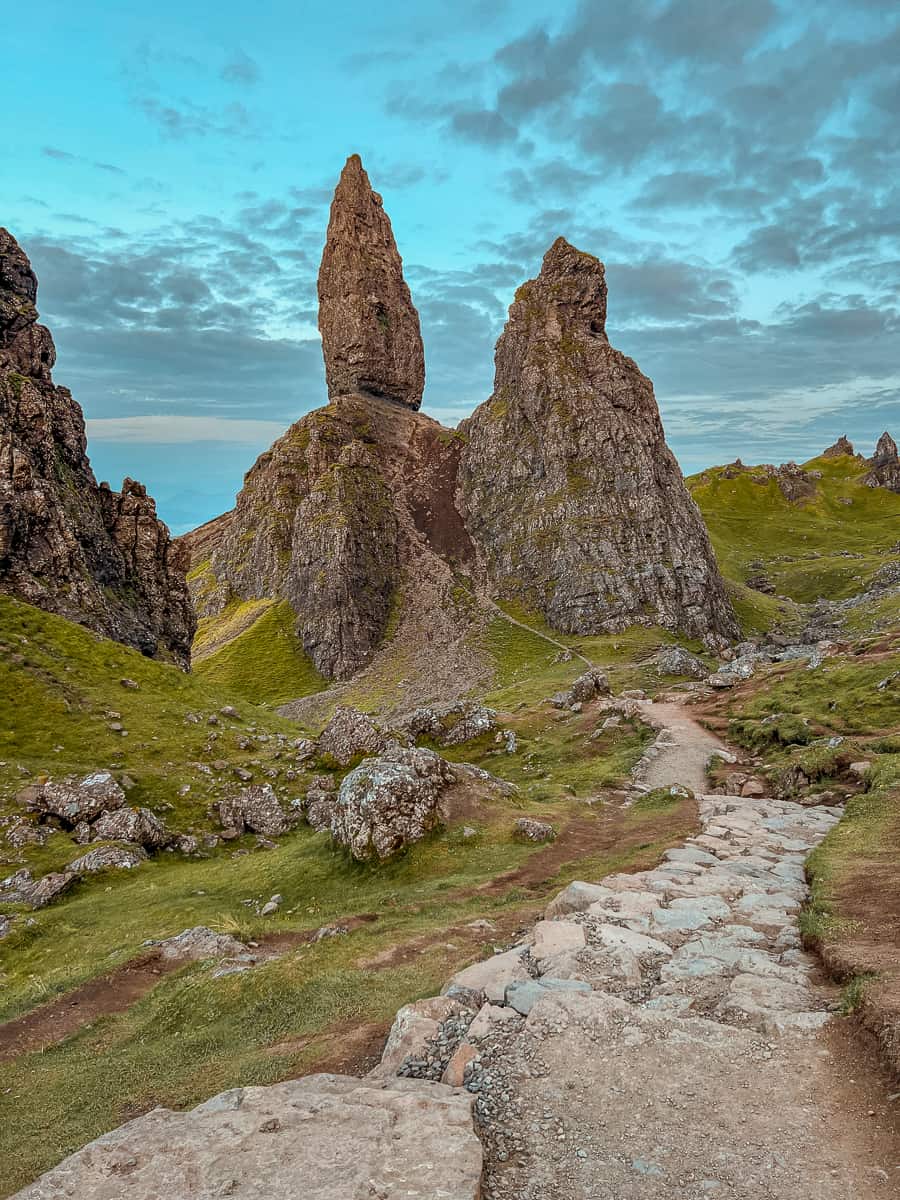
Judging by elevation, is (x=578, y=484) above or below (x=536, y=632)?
above

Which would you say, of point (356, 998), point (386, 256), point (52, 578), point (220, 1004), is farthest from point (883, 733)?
point (386, 256)

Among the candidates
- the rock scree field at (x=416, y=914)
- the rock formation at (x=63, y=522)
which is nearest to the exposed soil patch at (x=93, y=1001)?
the rock scree field at (x=416, y=914)

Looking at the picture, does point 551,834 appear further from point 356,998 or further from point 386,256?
point 386,256

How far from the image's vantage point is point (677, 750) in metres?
46.2

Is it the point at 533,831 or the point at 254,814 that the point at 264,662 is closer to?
the point at 254,814

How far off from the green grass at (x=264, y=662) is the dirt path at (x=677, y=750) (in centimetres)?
8184

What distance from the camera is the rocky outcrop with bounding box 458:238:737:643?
12756 cm

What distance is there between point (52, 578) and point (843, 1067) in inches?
2626

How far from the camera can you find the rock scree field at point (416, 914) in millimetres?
10211

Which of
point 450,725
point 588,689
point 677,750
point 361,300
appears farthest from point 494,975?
point 361,300

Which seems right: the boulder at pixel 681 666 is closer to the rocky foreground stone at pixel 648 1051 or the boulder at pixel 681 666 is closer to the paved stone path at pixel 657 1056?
the rocky foreground stone at pixel 648 1051

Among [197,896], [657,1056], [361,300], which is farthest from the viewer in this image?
[361,300]

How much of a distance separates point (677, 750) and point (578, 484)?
101765 millimetres

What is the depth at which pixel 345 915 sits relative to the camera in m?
25.0
